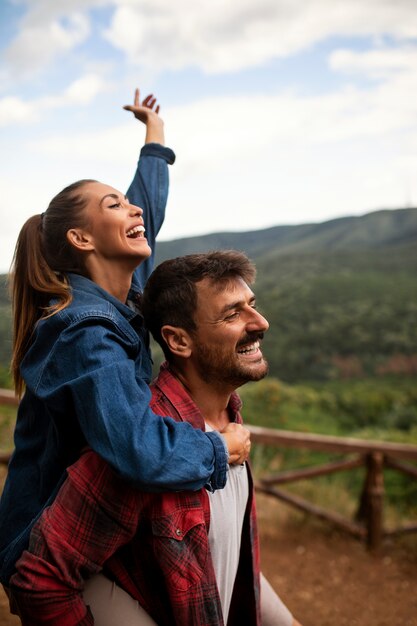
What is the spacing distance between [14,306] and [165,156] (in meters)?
1.00

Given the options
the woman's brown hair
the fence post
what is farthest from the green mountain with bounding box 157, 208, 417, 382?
the woman's brown hair

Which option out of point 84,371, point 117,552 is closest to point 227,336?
point 84,371

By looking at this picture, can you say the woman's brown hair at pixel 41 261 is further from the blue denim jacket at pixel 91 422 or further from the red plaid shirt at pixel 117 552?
the red plaid shirt at pixel 117 552

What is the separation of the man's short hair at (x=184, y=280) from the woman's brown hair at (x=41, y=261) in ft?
0.86

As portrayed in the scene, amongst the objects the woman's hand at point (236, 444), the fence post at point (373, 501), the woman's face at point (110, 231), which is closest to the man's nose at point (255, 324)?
the woman's hand at point (236, 444)

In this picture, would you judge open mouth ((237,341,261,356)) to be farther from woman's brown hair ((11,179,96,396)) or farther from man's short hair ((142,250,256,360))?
woman's brown hair ((11,179,96,396))

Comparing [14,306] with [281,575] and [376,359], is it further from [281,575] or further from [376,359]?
[376,359]

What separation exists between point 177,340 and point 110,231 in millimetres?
405

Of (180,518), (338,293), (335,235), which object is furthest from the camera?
(335,235)

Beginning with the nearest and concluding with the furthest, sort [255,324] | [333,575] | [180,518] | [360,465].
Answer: [180,518] → [255,324] → [333,575] → [360,465]

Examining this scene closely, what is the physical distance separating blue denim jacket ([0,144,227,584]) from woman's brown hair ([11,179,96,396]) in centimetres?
9

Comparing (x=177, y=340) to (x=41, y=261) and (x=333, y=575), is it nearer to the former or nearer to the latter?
(x=41, y=261)

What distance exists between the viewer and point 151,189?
2.45m

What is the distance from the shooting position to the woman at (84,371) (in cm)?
144
